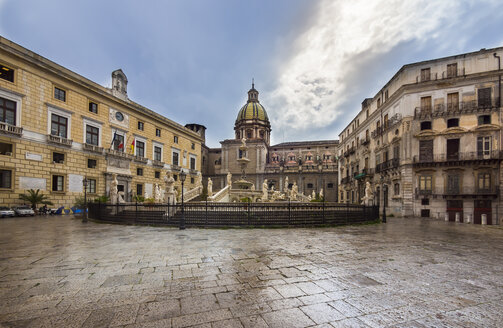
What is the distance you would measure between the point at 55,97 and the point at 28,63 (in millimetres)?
2902

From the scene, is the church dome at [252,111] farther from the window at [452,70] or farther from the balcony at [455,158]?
the balcony at [455,158]

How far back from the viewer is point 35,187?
57.9 feet

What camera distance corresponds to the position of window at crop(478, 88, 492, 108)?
20.2m

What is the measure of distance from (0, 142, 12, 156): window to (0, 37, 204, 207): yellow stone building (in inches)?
2.0

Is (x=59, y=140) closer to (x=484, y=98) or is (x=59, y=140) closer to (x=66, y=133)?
(x=66, y=133)

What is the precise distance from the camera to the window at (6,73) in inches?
655

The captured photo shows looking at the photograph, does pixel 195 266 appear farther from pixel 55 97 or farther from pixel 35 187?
pixel 55 97

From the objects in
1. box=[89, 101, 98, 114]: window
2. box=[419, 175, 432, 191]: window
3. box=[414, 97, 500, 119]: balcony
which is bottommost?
Answer: box=[419, 175, 432, 191]: window

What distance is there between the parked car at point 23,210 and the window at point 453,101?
35958 mm

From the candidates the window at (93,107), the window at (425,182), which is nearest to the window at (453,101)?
the window at (425,182)

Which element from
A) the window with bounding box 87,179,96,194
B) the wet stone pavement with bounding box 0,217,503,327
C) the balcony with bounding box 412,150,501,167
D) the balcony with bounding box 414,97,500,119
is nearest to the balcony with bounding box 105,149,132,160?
the window with bounding box 87,179,96,194

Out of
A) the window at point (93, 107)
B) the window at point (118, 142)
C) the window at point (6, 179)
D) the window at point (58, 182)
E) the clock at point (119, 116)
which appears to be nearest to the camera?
the window at point (6, 179)

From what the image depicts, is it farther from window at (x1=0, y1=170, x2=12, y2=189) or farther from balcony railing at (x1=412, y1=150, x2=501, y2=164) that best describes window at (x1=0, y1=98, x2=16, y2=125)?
balcony railing at (x1=412, y1=150, x2=501, y2=164)

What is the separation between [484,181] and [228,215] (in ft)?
76.1
